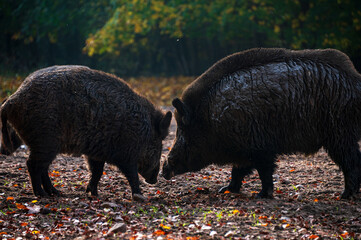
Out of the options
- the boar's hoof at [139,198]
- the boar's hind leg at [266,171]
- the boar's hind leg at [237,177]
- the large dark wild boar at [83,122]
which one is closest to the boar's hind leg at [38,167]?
the large dark wild boar at [83,122]

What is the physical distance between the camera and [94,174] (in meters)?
7.07

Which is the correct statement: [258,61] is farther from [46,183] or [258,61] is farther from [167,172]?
[46,183]

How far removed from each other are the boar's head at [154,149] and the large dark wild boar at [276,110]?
46 centimetres

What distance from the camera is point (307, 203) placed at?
19.9 feet

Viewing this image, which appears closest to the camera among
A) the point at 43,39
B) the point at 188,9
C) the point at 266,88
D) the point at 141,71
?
the point at 266,88

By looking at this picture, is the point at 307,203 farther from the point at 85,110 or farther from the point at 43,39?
the point at 43,39

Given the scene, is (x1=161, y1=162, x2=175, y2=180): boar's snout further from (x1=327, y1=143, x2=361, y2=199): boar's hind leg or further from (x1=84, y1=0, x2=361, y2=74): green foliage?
(x1=84, y1=0, x2=361, y2=74): green foliage

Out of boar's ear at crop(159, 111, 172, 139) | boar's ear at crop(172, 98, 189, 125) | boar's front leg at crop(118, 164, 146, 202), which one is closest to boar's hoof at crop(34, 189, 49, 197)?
boar's front leg at crop(118, 164, 146, 202)

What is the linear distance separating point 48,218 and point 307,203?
3200 millimetres

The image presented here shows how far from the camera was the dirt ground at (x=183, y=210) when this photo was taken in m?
4.95

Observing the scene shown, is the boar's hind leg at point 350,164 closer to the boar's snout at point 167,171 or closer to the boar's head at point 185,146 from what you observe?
the boar's head at point 185,146

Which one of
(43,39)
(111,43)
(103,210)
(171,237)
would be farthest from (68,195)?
(43,39)

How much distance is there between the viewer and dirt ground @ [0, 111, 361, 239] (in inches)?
195

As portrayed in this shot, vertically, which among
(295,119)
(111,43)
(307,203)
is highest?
(111,43)
